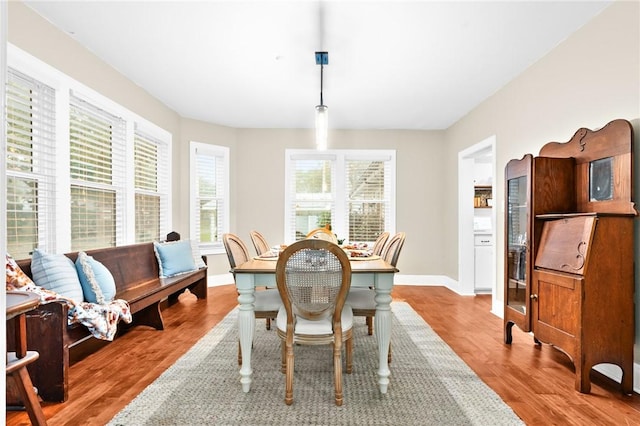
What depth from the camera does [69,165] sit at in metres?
3.01

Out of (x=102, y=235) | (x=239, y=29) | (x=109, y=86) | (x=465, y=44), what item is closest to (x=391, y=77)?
(x=465, y=44)

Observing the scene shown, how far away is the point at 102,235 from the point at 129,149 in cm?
104

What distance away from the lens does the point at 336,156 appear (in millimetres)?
5781

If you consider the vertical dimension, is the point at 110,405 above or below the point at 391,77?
below

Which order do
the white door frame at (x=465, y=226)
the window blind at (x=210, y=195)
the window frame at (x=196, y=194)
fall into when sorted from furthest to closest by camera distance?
the window blind at (x=210, y=195) → the window frame at (x=196, y=194) → the white door frame at (x=465, y=226)

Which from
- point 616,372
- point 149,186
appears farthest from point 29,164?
point 616,372

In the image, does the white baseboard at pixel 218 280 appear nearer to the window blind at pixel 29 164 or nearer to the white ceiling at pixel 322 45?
the white ceiling at pixel 322 45

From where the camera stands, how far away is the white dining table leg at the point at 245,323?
2180mm

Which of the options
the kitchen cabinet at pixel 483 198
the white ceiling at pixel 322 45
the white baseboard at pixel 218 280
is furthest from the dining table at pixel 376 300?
the kitchen cabinet at pixel 483 198

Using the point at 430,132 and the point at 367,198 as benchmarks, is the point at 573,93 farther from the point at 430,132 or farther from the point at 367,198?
the point at 367,198

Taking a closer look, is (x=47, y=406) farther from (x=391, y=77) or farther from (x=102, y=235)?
(x=391, y=77)

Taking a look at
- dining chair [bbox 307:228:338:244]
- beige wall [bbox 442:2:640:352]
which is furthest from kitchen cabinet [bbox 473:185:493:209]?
dining chair [bbox 307:228:338:244]

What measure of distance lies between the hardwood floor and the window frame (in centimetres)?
157

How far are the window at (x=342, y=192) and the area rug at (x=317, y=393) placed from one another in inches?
117
